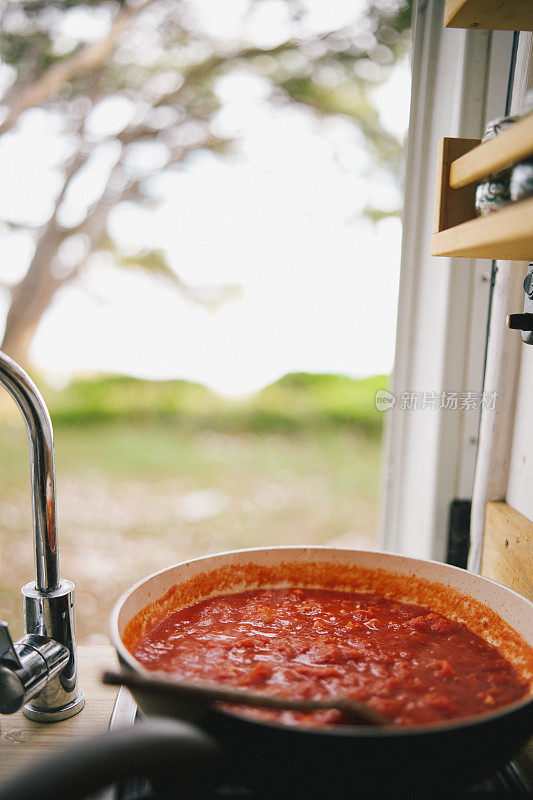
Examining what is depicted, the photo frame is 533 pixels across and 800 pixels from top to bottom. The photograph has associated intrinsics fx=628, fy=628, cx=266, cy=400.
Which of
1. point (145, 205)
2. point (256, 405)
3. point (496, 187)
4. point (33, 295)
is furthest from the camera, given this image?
point (256, 405)

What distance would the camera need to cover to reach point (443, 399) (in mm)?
1389

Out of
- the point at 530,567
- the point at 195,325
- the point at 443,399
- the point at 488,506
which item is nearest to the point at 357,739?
the point at 530,567

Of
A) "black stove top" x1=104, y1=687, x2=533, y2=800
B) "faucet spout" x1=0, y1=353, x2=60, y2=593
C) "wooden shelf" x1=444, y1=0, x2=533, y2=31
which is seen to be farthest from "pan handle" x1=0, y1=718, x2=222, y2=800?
"wooden shelf" x1=444, y1=0, x2=533, y2=31

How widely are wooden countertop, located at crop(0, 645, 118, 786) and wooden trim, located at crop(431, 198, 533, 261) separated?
2.53ft

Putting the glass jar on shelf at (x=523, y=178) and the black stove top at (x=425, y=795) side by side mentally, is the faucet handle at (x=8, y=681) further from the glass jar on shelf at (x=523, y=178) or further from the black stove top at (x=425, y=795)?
the glass jar on shelf at (x=523, y=178)

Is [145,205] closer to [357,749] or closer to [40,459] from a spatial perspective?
[40,459]

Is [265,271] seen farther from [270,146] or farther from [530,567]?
[530,567]

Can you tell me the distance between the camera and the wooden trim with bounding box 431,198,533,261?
2.14ft

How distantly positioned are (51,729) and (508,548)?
80 cm

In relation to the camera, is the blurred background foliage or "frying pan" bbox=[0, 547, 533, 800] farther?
the blurred background foliage

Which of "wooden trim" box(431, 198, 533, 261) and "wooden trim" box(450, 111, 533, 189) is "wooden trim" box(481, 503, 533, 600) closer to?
"wooden trim" box(431, 198, 533, 261)

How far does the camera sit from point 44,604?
0.89 meters

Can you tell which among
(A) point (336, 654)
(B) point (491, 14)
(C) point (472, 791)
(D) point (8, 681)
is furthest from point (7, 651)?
(B) point (491, 14)

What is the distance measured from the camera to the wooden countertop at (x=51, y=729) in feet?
2.72
